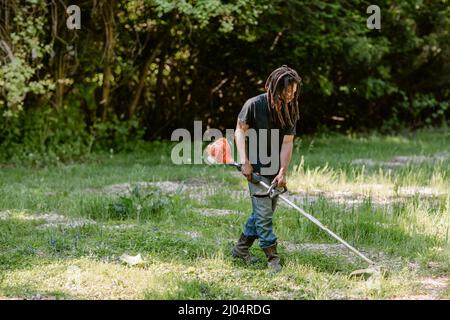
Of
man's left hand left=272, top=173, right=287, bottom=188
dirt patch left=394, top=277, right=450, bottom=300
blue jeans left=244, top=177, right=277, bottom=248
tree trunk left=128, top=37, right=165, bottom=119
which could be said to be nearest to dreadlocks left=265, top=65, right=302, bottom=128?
man's left hand left=272, top=173, right=287, bottom=188

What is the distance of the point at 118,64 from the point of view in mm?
13734

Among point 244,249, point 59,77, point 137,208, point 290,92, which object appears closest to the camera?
point 290,92

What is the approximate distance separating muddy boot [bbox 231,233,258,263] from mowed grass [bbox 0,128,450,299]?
0.11m

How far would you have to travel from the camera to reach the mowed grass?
509 centimetres

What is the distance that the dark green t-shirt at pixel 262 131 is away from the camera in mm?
5527

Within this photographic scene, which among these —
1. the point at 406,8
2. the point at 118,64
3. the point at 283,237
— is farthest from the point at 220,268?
the point at 406,8

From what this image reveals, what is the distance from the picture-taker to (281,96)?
544cm

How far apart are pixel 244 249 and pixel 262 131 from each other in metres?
0.97

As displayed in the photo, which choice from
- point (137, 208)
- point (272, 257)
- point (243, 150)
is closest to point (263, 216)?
point (272, 257)

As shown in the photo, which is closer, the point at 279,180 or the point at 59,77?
the point at 279,180

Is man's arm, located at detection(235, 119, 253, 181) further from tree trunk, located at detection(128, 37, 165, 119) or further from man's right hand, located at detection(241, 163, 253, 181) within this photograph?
tree trunk, located at detection(128, 37, 165, 119)

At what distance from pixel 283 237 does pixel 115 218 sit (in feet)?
5.80

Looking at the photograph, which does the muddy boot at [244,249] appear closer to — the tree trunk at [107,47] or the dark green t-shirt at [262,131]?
the dark green t-shirt at [262,131]

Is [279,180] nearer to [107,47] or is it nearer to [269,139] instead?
[269,139]
